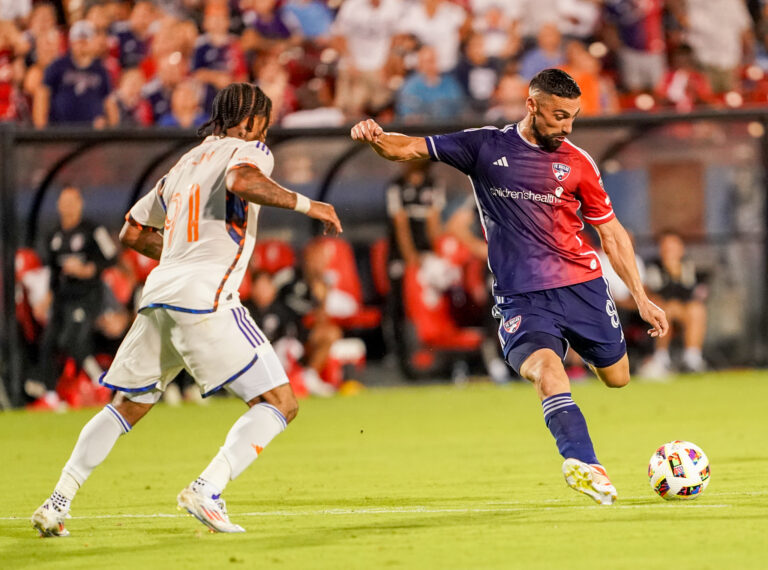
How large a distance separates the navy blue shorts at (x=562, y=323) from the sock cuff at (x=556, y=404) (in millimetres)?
360

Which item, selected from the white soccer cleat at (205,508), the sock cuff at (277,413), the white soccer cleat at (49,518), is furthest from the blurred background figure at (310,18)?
the white soccer cleat at (205,508)

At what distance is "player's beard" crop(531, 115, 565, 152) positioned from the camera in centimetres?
768

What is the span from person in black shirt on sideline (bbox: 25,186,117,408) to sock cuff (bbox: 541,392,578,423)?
9.43 m

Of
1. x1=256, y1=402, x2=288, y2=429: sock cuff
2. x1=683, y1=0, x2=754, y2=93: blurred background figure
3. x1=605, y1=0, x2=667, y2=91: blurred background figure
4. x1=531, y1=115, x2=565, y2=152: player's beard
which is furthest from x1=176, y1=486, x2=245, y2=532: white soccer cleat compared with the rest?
x1=683, y1=0, x2=754, y2=93: blurred background figure

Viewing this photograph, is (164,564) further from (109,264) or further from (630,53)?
(630,53)

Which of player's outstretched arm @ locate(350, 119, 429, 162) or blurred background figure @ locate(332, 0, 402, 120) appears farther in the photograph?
blurred background figure @ locate(332, 0, 402, 120)

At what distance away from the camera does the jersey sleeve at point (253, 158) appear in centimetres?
658

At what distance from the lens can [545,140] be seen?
25.3 feet

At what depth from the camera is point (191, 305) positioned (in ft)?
21.8

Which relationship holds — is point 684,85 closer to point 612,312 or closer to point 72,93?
point 72,93

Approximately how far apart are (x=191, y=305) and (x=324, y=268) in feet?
33.1

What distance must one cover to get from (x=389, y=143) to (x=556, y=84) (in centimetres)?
95

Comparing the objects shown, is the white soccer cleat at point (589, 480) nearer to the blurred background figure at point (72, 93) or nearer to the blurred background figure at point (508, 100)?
the blurred background figure at point (508, 100)

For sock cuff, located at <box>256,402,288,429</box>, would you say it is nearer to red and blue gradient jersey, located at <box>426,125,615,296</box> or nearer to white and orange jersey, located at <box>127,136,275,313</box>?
white and orange jersey, located at <box>127,136,275,313</box>
